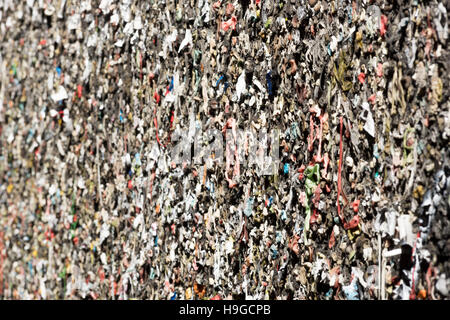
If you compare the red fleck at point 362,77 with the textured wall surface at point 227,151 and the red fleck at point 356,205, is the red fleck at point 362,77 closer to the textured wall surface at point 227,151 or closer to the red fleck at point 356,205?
the textured wall surface at point 227,151

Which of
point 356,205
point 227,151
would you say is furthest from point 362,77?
point 227,151

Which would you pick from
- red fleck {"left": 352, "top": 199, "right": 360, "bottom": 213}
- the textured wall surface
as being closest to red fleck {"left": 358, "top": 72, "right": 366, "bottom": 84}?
the textured wall surface

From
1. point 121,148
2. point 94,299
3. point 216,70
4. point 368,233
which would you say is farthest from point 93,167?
point 368,233

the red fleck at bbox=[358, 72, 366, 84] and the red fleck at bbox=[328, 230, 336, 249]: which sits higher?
the red fleck at bbox=[358, 72, 366, 84]

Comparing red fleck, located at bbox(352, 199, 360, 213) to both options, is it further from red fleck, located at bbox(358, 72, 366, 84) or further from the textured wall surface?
red fleck, located at bbox(358, 72, 366, 84)

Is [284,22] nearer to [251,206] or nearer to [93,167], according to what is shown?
[251,206]

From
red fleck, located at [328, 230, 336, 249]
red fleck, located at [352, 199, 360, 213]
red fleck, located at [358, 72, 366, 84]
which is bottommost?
red fleck, located at [328, 230, 336, 249]

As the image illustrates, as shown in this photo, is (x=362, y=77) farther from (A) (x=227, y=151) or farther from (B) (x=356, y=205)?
(A) (x=227, y=151)

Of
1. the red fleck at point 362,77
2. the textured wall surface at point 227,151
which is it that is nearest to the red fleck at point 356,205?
the textured wall surface at point 227,151

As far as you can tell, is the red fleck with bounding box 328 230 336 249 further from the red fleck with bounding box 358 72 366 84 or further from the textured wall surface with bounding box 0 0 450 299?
the red fleck with bounding box 358 72 366 84
